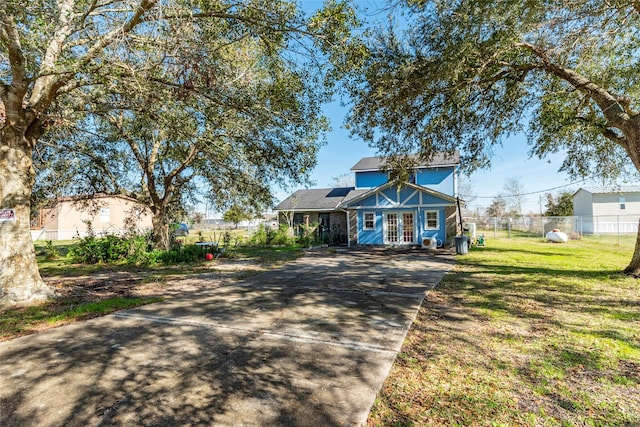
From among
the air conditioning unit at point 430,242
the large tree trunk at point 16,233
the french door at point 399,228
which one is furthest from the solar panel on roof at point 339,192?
the large tree trunk at point 16,233

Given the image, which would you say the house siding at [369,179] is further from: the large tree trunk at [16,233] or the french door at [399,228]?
the large tree trunk at [16,233]

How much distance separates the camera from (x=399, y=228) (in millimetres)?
18531

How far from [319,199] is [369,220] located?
579 cm

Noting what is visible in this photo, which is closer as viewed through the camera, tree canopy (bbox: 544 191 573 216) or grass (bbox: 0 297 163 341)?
grass (bbox: 0 297 163 341)

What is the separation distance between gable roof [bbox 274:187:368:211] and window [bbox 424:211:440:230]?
5.49 m

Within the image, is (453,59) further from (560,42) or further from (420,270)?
(420,270)

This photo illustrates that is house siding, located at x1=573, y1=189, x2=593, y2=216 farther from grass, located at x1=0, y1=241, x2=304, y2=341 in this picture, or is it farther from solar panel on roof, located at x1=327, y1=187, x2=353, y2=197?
grass, located at x1=0, y1=241, x2=304, y2=341

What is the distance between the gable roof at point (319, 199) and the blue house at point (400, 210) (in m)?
0.15

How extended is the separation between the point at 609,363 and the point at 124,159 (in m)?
15.6

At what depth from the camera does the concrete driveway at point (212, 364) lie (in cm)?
268

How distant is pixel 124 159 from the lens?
13242mm

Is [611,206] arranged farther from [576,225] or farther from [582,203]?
[576,225]

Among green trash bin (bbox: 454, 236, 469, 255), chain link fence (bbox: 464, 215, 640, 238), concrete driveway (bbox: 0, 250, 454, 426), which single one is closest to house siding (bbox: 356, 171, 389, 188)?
chain link fence (bbox: 464, 215, 640, 238)

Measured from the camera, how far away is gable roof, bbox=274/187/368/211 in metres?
22.6
